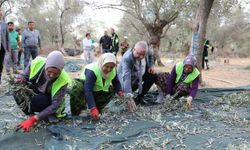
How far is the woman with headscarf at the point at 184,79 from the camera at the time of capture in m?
5.23

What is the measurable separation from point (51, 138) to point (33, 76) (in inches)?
28.8

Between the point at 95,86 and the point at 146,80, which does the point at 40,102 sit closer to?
the point at 95,86

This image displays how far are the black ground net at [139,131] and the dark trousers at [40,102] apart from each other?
20cm

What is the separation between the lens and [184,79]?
17.9ft

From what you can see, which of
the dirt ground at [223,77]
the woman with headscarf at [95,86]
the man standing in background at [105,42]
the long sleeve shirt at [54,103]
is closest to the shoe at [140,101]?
the woman with headscarf at [95,86]

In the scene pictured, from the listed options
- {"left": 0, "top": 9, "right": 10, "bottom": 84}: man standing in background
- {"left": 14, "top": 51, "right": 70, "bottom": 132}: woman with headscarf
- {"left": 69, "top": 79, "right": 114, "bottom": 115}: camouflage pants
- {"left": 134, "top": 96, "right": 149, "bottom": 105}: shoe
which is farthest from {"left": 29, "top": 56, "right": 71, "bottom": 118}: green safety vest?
{"left": 0, "top": 9, "right": 10, "bottom": 84}: man standing in background

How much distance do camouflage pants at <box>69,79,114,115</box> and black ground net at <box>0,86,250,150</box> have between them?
0.51 ft

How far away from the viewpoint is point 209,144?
136 inches

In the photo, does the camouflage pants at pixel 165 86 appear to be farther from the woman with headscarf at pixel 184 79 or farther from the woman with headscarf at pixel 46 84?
the woman with headscarf at pixel 46 84

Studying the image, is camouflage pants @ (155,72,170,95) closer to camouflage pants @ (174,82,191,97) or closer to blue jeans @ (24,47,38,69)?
camouflage pants @ (174,82,191,97)

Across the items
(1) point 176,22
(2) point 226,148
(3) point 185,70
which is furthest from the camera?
(1) point 176,22

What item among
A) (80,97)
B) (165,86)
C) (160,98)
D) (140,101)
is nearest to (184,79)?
(165,86)

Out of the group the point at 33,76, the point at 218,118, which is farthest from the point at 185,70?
the point at 33,76

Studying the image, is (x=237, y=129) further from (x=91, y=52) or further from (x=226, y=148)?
(x=91, y=52)
